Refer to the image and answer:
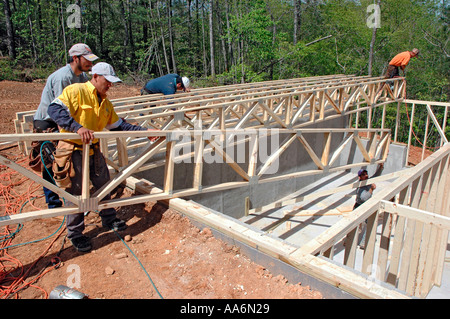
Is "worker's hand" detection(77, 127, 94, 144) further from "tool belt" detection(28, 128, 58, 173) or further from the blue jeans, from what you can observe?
"tool belt" detection(28, 128, 58, 173)

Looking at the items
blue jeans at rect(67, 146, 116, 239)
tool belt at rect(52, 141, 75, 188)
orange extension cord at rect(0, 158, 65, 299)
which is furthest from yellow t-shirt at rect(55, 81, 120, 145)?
orange extension cord at rect(0, 158, 65, 299)

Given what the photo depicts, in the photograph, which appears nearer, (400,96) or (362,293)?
(362,293)

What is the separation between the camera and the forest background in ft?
66.9

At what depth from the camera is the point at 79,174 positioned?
11.9 ft

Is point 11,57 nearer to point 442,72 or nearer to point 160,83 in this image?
point 160,83

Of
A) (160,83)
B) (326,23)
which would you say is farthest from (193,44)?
(160,83)

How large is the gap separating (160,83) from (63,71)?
409cm

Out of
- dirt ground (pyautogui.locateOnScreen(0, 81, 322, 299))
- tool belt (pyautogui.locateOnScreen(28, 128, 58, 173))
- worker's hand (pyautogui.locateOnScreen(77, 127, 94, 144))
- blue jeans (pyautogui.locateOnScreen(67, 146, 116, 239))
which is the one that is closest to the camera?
dirt ground (pyautogui.locateOnScreen(0, 81, 322, 299))

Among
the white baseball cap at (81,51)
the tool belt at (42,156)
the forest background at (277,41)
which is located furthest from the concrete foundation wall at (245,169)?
the forest background at (277,41)

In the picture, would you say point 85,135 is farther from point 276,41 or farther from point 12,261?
point 276,41

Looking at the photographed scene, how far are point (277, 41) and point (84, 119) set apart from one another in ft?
66.3

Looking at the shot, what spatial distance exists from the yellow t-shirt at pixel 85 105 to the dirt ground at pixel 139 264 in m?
1.30

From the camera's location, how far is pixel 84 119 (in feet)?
11.4

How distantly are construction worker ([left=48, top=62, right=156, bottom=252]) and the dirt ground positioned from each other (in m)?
0.31
